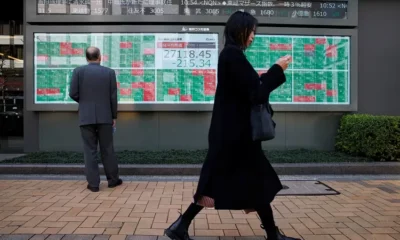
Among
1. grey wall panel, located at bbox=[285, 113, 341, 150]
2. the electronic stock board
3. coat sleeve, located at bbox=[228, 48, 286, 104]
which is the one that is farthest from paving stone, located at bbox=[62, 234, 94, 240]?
grey wall panel, located at bbox=[285, 113, 341, 150]

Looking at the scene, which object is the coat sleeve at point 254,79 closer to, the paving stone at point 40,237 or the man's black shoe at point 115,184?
the paving stone at point 40,237

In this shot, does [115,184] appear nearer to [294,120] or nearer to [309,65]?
[294,120]

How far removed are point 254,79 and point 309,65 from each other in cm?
533

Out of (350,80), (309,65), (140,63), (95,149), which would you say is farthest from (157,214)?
(350,80)

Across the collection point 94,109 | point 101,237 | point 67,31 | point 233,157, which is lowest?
point 101,237

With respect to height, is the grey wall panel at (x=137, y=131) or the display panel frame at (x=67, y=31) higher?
the display panel frame at (x=67, y=31)

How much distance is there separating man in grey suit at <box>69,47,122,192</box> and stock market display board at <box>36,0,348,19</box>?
2.39 metres

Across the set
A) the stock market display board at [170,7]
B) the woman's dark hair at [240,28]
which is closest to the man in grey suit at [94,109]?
the stock market display board at [170,7]

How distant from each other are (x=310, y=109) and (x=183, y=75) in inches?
99.3

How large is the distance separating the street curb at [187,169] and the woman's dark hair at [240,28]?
11.7 feet

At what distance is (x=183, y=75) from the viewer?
7793mm

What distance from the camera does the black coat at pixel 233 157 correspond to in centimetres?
314

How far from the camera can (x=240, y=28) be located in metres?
3.20

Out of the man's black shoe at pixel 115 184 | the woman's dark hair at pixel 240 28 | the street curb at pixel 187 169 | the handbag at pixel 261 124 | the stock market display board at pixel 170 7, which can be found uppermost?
the stock market display board at pixel 170 7
